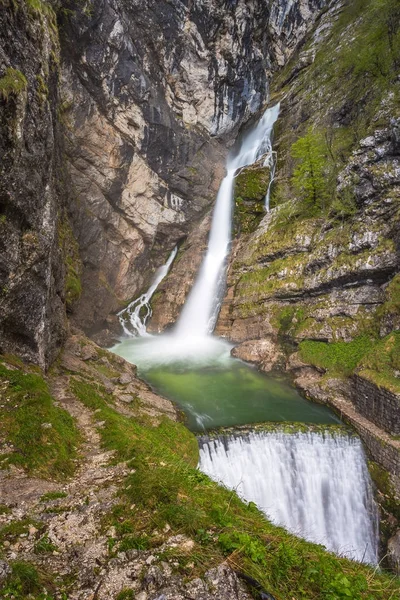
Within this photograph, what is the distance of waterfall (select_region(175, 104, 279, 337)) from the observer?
22906 millimetres

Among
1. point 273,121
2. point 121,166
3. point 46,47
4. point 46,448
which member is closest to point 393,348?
point 46,448

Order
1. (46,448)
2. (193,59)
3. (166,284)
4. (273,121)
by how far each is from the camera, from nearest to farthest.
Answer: (46,448) < (166,284) < (193,59) < (273,121)

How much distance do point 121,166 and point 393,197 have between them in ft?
62.1

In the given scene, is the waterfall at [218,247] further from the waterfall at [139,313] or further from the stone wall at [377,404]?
the stone wall at [377,404]

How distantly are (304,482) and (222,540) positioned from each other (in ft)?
26.6

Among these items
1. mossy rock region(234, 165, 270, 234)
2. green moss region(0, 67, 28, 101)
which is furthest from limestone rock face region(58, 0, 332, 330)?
green moss region(0, 67, 28, 101)

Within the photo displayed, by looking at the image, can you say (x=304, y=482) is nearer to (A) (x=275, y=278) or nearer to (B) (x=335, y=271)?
(B) (x=335, y=271)

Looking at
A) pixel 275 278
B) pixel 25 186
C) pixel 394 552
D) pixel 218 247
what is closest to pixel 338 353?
pixel 275 278

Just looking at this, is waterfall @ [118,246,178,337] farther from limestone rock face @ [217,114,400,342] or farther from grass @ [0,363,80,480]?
grass @ [0,363,80,480]

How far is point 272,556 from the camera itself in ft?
10.1

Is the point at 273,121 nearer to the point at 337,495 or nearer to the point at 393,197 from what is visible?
the point at 393,197

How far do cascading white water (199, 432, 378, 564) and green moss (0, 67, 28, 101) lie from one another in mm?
10765

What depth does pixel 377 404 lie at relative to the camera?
11562 mm

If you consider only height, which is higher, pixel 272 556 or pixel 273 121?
pixel 273 121
